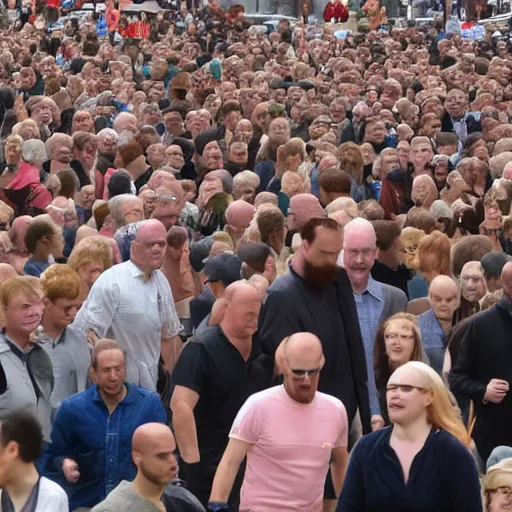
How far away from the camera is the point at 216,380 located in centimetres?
930

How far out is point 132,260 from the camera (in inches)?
428

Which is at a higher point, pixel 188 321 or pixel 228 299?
pixel 228 299

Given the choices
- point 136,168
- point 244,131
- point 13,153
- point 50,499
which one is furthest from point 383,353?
point 244,131

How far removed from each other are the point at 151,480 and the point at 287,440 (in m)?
1.02

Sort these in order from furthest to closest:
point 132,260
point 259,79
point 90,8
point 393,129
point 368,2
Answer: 1. point 90,8
2. point 368,2
3. point 259,79
4. point 393,129
5. point 132,260

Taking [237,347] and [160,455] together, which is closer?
[160,455]

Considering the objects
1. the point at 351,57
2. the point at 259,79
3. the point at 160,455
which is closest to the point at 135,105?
the point at 259,79

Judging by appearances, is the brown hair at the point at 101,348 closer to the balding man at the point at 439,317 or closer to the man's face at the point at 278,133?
the balding man at the point at 439,317

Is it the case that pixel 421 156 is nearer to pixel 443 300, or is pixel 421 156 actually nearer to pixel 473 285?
pixel 473 285

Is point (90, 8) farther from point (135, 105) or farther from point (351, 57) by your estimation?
point (135, 105)

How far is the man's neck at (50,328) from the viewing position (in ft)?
32.8

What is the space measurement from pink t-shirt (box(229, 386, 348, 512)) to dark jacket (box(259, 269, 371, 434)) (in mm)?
894

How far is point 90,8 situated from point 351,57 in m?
23.1

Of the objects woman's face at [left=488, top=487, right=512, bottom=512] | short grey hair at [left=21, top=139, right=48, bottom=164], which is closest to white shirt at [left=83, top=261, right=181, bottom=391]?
woman's face at [left=488, top=487, right=512, bottom=512]
